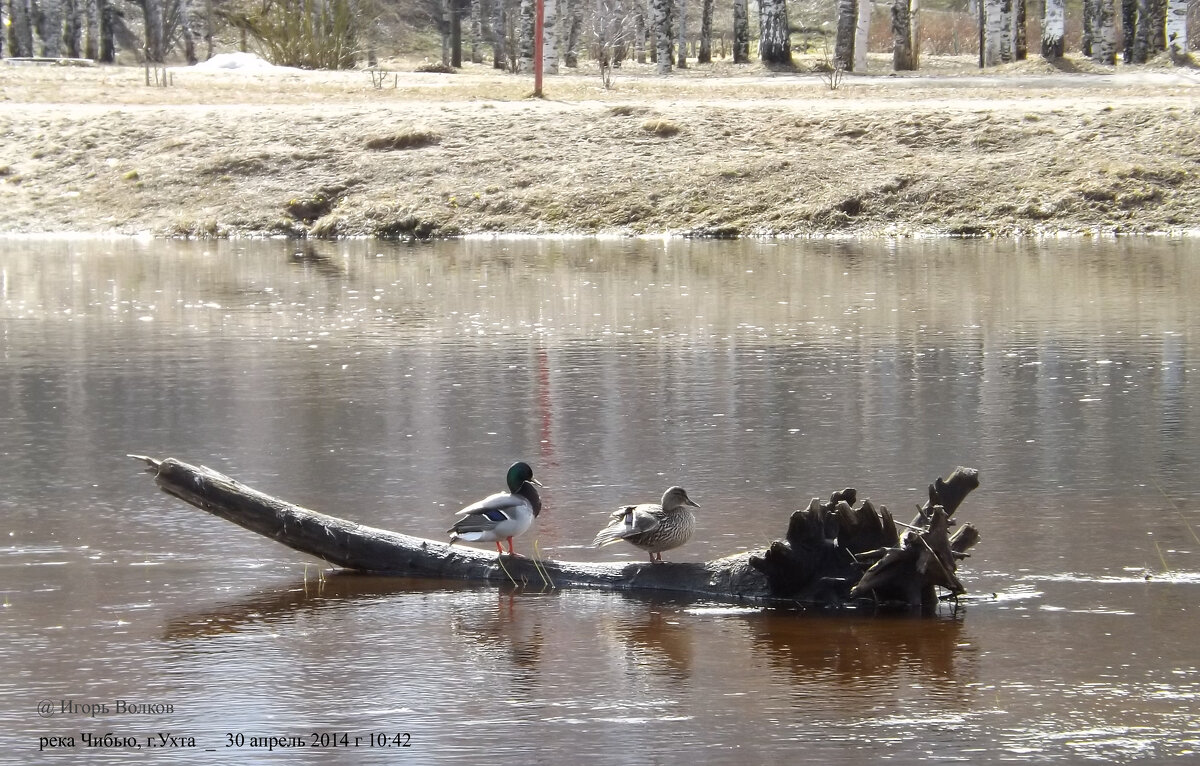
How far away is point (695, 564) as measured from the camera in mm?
7480

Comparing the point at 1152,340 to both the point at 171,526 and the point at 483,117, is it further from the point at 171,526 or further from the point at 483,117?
the point at 483,117

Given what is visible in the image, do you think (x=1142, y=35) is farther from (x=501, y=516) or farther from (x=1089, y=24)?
(x=501, y=516)

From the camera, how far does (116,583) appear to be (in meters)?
7.71

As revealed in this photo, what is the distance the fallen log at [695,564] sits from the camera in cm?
699

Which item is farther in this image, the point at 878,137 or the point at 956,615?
the point at 878,137

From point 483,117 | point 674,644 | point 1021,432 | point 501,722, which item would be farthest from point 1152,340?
point 483,117

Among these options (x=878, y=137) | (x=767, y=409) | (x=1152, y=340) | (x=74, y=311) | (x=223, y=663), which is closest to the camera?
(x=223, y=663)

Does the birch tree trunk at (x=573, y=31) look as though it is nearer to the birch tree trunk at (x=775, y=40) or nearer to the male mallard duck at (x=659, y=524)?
the birch tree trunk at (x=775, y=40)

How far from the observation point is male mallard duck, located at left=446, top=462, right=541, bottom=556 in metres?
7.40

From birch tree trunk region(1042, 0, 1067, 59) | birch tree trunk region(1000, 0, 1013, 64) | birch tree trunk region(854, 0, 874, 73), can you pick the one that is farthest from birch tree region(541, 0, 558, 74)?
birch tree trunk region(1042, 0, 1067, 59)

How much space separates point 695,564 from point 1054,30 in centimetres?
3385

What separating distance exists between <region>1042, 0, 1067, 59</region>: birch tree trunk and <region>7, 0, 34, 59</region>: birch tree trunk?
31054 millimetres

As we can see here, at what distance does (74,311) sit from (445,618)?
12238 millimetres

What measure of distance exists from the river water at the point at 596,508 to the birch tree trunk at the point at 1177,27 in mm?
23168
